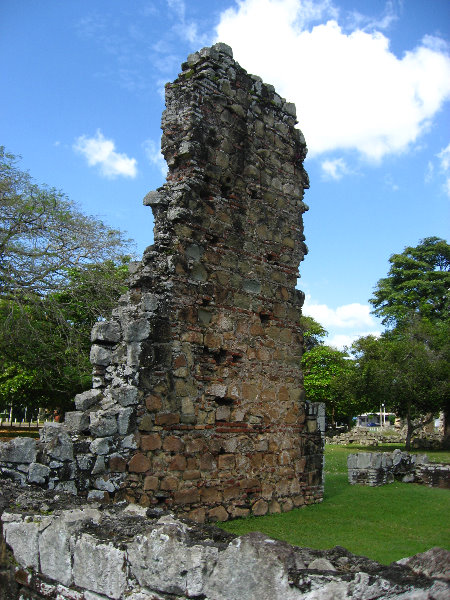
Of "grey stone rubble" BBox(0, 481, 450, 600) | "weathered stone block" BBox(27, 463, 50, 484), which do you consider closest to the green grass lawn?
"weathered stone block" BBox(27, 463, 50, 484)

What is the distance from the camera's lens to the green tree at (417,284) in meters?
42.3

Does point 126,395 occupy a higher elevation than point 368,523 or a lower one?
higher

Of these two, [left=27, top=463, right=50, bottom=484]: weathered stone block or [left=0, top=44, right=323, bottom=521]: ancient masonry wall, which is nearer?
[left=27, top=463, right=50, bottom=484]: weathered stone block

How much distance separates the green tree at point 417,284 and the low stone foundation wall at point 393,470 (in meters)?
25.6

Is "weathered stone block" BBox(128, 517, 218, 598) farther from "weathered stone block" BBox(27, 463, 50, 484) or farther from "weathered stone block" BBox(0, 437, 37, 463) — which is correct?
"weathered stone block" BBox(0, 437, 37, 463)

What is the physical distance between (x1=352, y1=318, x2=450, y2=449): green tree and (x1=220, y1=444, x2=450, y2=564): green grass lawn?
14.5m

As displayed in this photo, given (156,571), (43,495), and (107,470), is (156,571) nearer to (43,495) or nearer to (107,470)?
(43,495)

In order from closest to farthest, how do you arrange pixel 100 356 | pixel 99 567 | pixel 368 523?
1. pixel 99 567
2. pixel 100 356
3. pixel 368 523

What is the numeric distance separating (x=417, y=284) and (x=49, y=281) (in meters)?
32.3

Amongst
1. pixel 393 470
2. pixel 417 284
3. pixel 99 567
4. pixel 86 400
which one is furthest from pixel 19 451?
pixel 417 284

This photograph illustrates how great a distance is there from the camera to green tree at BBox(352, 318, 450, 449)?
26766 millimetres

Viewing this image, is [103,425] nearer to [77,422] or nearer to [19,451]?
[77,422]

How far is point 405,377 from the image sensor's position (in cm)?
2673

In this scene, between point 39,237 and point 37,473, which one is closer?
point 37,473
